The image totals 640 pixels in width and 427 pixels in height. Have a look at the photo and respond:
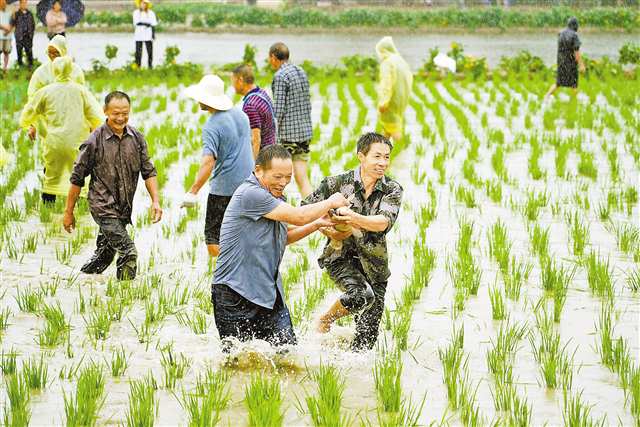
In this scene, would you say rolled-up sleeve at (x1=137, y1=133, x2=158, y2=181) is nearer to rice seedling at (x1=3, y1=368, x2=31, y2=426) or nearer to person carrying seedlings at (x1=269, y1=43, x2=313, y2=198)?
person carrying seedlings at (x1=269, y1=43, x2=313, y2=198)

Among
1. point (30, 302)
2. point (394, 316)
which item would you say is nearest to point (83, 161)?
point (30, 302)

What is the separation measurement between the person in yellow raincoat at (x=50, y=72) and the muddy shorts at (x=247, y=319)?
3794mm

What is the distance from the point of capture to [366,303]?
5.07 meters

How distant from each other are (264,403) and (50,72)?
519 cm

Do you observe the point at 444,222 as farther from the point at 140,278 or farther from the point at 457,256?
the point at 140,278

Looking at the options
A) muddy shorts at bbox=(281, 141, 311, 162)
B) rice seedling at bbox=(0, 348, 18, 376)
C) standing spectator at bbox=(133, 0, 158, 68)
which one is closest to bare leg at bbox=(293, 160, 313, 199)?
muddy shorts at bbox=(281, 141, 311, 162)

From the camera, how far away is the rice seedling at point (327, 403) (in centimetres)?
412

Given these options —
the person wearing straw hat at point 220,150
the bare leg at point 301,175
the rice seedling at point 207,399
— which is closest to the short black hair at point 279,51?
the bare leg at point 301,175

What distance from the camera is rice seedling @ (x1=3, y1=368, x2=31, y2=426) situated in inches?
161

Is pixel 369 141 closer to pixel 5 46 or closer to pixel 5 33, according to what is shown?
pixel 5 46

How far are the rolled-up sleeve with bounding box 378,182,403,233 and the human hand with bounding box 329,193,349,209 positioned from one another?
0.70 ft

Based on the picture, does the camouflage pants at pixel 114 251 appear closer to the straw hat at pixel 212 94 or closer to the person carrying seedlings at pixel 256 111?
the straw hat at pixel 212 94

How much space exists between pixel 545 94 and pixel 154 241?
10411 millimetres

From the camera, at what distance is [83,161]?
645cm
